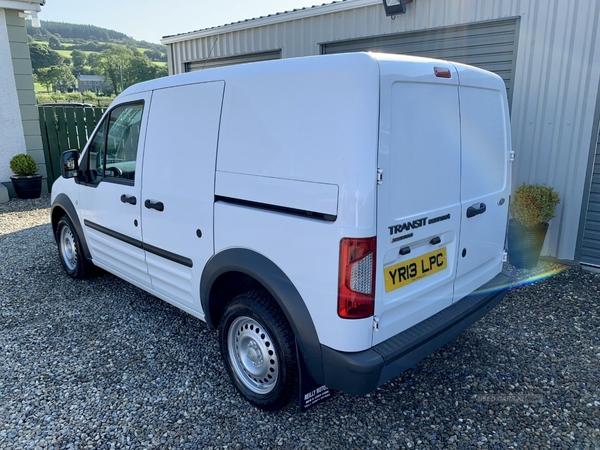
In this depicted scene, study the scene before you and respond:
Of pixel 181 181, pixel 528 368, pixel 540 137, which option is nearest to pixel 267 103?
pixel 181 181

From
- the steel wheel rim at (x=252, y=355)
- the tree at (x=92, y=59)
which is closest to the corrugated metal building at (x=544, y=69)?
the steel wheel rim at (x=252, y=355)

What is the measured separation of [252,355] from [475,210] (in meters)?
1.68

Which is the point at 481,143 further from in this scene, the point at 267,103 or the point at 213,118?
the point at 213,118

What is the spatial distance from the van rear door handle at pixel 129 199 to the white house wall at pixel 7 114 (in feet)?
23.7

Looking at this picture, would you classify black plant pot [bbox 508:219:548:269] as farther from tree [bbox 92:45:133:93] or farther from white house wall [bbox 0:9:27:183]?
tree [bbox 92:45:133:93]

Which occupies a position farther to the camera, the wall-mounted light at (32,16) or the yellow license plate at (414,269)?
the wall-mounted light at (32,16)

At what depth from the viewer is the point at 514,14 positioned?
5.34 m

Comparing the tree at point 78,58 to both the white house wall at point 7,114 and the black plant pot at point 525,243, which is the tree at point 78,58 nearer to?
the white house wall at point 7,114

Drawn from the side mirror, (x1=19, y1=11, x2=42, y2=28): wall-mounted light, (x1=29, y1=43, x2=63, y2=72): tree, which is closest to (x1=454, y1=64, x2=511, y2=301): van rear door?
the side mirror

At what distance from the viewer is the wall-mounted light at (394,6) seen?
6012 millimetres

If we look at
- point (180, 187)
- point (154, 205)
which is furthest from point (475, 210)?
point (154, 205)

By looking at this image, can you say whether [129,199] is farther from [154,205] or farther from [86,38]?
[86,38]

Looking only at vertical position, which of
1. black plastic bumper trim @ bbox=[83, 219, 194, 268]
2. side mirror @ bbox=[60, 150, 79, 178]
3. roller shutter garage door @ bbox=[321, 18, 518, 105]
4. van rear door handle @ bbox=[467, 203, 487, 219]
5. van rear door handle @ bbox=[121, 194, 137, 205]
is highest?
roller shutter garage door @ bbox=[321, 18, 518, 105]

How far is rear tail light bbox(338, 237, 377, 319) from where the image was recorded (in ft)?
6.82
